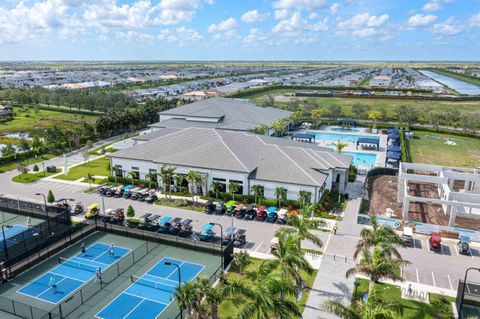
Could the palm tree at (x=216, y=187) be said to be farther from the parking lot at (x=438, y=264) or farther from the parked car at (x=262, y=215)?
the parking lot at (x=438, y=264)

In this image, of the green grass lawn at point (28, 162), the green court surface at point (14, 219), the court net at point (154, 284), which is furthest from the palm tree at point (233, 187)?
the green grass lawn at point (28, 162)

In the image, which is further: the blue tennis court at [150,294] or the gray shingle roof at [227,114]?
the gray shingle roof at [227,114]

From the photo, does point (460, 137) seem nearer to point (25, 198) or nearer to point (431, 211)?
point (431, 211)

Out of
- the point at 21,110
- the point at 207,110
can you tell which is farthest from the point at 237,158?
the point at 21,110

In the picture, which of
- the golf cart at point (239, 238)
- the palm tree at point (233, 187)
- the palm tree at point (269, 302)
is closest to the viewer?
the palm tree at point (269, 302)

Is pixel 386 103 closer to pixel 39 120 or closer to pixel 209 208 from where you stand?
pixel 209 208

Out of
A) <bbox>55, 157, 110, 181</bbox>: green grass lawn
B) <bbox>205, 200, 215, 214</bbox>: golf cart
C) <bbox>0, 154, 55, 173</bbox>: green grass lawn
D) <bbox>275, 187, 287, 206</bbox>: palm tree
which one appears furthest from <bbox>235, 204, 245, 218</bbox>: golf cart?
<bbox>0, 154, 55, 173</bbox>: green grass lawn

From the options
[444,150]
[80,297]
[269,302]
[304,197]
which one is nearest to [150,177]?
[304,197]

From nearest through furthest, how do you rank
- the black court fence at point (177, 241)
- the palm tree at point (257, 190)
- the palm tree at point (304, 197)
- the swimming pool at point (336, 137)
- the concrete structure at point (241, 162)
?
the black court fence at point (177, 241), the palm tree at point (304, 197), the palm tree at point (257, 190), the concrete structure at point (241, 162), the swimming pool at point (336, 137)
